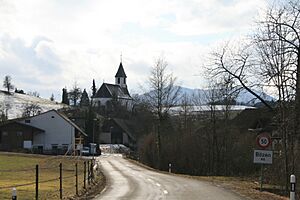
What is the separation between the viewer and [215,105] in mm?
58812

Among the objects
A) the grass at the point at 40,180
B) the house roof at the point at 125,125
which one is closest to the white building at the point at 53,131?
the house roof at the point at 125,125

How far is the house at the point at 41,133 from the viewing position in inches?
4001

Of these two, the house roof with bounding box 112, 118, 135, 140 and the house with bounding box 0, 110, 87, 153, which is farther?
the house roof with bounding box 112, 118, 135, 140

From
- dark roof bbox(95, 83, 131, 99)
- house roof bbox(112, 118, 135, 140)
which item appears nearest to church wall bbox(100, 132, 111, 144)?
house roof bbox(112, 118, 135, 140)

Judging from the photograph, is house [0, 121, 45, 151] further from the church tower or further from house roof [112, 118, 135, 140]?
the church tower

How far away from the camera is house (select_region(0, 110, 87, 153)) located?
101625 mm

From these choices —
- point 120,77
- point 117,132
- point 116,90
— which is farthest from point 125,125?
point 120,77

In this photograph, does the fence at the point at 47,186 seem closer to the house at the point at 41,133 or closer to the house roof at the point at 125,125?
the house at the point at 41,133

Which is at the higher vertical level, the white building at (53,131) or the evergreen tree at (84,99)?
the evergreen tree at (84,99)

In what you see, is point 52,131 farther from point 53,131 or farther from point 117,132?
point 117,132

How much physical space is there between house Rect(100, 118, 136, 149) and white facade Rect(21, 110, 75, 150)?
23.9 metres

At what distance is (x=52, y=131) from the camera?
104688 mm

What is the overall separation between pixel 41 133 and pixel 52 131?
2229 millimetres

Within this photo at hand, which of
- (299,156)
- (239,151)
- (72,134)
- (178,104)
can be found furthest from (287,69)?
(72,134)
